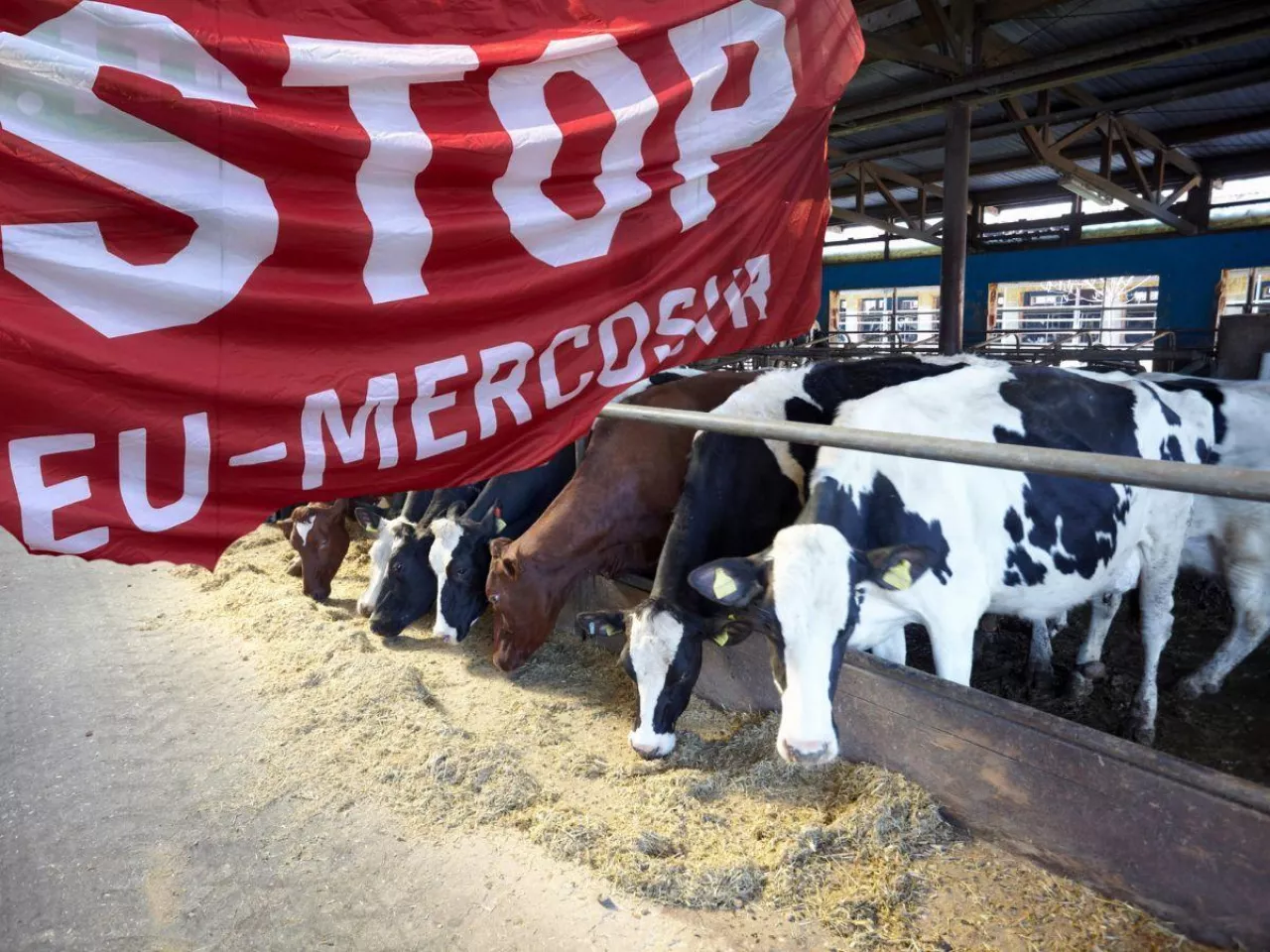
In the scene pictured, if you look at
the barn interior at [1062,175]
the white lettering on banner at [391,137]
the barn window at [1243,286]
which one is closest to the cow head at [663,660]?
the white lettering on banner at [391,137]

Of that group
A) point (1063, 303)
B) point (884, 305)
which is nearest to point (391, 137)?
point (1063, 303)

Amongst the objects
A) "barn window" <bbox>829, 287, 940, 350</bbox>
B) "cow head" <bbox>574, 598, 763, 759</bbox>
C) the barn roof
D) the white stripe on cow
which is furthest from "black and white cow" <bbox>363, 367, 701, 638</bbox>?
"barn window" <bbox>829, 287, 940, 350</bbox>

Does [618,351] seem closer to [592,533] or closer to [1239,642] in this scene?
[592,533]

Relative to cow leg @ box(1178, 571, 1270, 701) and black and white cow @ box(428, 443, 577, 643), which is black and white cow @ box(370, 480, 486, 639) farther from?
cow leg @ box(1178, 571, 1270, 701)

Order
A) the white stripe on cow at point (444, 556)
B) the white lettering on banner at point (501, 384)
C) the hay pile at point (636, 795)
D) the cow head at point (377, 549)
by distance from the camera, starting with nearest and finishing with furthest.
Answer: the hay pile at point (636, 795)
the white lettering on banner at point (501, 384)
the white stripe on cow at point (444, 556)
the cow head at point (377, 549)

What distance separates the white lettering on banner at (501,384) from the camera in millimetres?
2484

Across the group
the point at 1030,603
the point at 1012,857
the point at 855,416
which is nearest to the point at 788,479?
the point at 855,416

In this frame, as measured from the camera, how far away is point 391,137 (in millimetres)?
2182

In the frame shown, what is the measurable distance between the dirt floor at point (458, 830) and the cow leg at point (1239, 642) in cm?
188

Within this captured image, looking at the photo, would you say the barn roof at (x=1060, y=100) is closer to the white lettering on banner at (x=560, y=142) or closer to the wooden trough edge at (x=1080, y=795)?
the white lettering on banner at (x=560, y=142)

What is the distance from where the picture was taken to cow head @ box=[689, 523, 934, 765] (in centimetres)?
200

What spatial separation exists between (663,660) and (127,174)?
2.03 metres

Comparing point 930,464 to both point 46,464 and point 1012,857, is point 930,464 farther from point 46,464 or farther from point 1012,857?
point 46,464

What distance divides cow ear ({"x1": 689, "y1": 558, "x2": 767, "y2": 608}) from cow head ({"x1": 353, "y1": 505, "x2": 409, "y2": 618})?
262 centimetres
